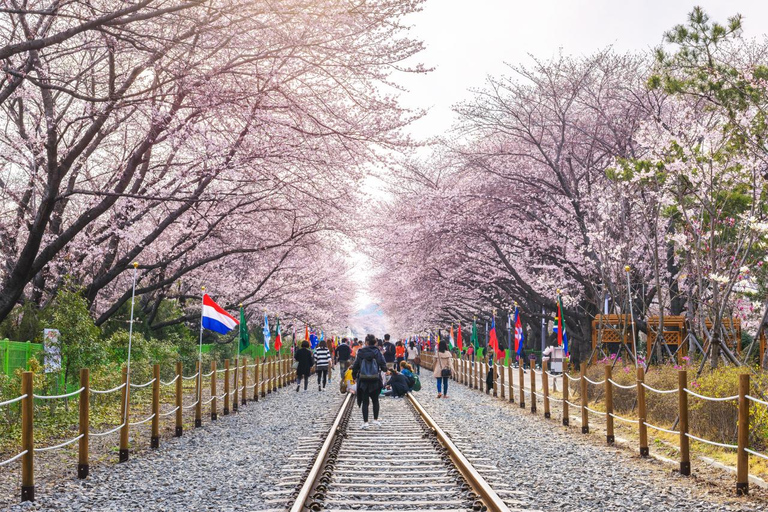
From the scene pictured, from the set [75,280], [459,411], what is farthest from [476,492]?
[75,280]

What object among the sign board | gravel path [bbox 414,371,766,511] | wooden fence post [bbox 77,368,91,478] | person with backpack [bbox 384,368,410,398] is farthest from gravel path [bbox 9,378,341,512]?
the sign board

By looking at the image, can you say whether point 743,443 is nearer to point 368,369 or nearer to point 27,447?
point 27,447

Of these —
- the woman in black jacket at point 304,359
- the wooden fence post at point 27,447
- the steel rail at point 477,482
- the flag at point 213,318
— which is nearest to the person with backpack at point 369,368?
the steel rail at point 477,482

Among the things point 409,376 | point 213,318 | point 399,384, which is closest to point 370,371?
point 399,384

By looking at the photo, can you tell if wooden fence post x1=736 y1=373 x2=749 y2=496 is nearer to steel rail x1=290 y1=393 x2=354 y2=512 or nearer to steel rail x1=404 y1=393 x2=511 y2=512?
steel rail x1=404 y1=393 x2=511 y2=512

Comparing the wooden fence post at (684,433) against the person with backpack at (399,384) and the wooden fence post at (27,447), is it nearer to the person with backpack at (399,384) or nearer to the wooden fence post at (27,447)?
the wooden fence post at (27,447)

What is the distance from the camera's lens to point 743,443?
336 inches

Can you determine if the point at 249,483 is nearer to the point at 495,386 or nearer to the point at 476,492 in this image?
the point at 476,492

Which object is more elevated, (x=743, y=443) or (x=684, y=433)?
(x=743, y=443)

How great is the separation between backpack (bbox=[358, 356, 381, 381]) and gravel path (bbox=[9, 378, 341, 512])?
1.47m

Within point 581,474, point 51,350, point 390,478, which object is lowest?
point 581,474

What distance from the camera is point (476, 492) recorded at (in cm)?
853

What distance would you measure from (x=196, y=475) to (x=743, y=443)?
667cm

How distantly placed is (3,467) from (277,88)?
7.03m
